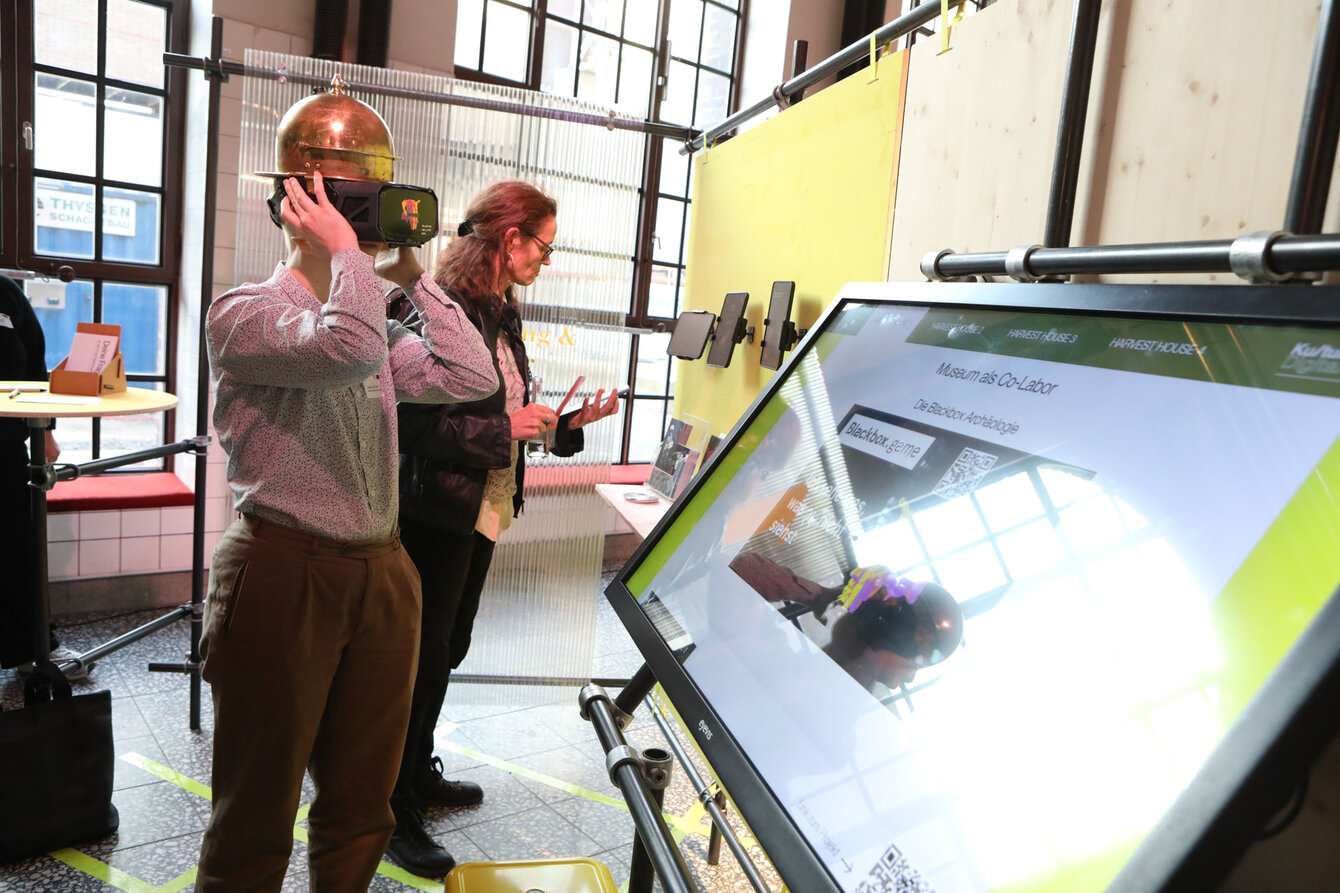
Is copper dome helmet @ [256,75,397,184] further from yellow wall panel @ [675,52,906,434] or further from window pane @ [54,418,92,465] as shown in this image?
window pane @ [54,418,92,465]

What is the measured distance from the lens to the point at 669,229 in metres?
5.29

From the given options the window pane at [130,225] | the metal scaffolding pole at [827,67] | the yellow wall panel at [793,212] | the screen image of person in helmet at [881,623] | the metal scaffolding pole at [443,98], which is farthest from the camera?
the window pane at [130,225]

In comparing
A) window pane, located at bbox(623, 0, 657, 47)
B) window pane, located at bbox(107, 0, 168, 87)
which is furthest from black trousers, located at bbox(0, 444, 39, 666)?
window pane, located at bbox(623, 0, 657, 47)

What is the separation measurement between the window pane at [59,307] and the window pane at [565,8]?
2.65 metres

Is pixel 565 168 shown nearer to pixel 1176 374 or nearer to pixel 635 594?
pixel 635 594

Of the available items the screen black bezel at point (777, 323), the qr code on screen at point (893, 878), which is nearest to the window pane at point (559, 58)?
the screen black bezel at point (777, 323)

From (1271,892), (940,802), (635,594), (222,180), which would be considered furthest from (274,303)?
(222,180)

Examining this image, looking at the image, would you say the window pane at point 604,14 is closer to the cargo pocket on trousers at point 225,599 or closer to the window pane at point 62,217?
the window pane at point 62,217

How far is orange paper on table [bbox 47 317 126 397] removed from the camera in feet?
8.07

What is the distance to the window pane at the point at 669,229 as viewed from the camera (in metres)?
5.21

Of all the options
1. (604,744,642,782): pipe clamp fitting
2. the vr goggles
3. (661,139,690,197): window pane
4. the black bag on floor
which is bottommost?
the black bag on floor

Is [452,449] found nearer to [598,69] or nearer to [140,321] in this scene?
[140,321]

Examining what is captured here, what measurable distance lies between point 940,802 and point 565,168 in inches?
114

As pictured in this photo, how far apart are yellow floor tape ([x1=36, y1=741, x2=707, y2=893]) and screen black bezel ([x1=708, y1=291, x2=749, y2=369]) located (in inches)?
53.1
